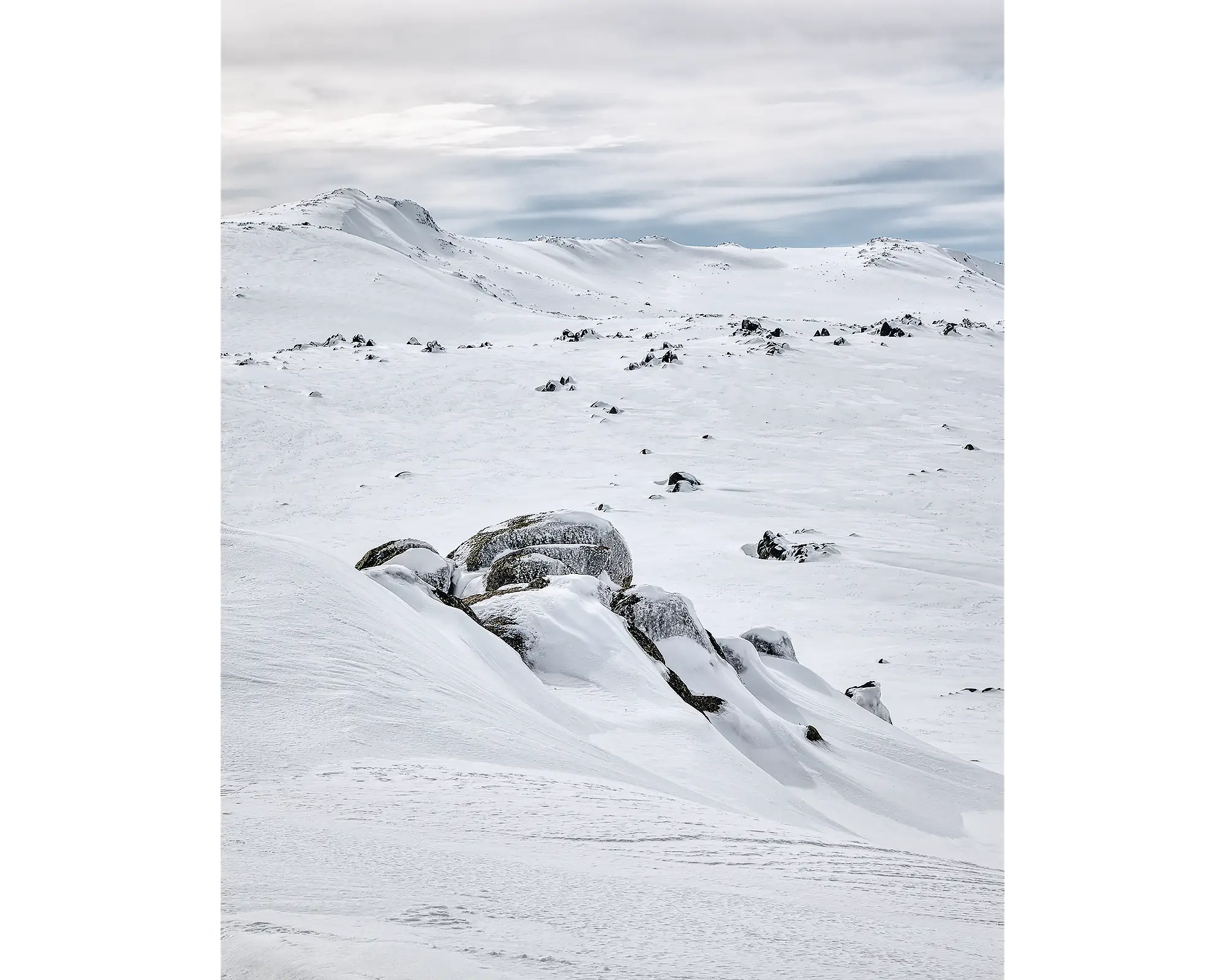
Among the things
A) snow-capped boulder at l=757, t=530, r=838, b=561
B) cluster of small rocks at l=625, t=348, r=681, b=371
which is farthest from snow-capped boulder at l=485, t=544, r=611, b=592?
cluster of small rocks at l=625, t=348, r=681, b=371

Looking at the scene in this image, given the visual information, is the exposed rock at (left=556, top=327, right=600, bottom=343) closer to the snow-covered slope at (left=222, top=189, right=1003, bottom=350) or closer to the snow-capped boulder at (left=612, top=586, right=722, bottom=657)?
the snow-covered slope at (left=222, top=189, right=1003, bottom=350)

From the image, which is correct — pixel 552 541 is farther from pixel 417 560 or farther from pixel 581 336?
pixel 581 336

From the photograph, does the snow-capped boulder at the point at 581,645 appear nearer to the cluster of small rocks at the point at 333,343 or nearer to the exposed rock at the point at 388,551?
the exposed rock at the point at 388,551

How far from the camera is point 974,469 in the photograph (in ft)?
21.7

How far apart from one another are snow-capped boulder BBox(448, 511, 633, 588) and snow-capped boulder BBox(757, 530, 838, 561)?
1.55 m

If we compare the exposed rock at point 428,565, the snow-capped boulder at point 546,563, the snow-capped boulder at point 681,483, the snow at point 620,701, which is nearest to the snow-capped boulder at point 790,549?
the snow at point 620,701

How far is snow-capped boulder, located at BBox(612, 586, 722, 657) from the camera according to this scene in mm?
3139

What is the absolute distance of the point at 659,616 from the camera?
124 inches

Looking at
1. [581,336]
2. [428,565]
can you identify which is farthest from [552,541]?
[581,336]

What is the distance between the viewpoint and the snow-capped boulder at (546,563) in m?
3.66
